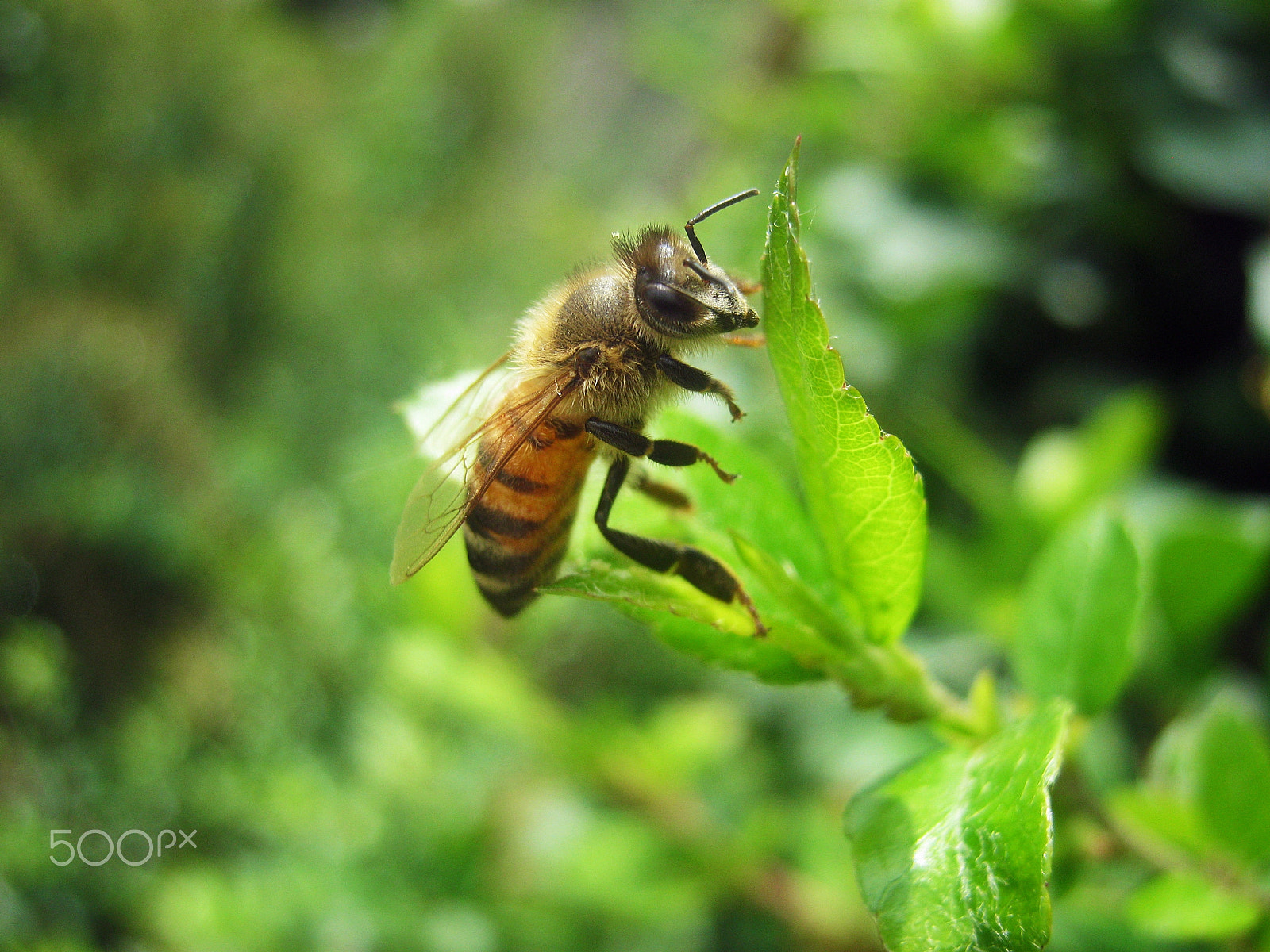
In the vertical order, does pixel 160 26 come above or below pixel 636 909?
above

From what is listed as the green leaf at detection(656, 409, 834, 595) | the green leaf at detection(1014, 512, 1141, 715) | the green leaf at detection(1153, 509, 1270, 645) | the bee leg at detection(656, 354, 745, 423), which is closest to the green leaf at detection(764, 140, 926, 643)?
the green leaf at detection(656, 409, 834, 595)

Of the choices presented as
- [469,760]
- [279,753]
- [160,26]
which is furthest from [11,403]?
[469,760]

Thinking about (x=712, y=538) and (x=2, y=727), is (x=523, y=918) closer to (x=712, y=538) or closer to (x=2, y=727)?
(x=712, y=538)

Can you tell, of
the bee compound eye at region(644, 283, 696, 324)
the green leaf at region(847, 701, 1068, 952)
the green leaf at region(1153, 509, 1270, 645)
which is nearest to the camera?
the green leaf at region(847, 701, 1068, 952)

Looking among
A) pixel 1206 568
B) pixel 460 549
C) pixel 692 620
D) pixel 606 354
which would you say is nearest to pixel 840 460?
pixel 692 620

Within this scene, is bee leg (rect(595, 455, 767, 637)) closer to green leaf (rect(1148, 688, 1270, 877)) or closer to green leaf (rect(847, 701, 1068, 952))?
green leaf (rect(847, 701, 1068, 952))

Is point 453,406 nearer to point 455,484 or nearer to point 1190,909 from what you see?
point 455,484
